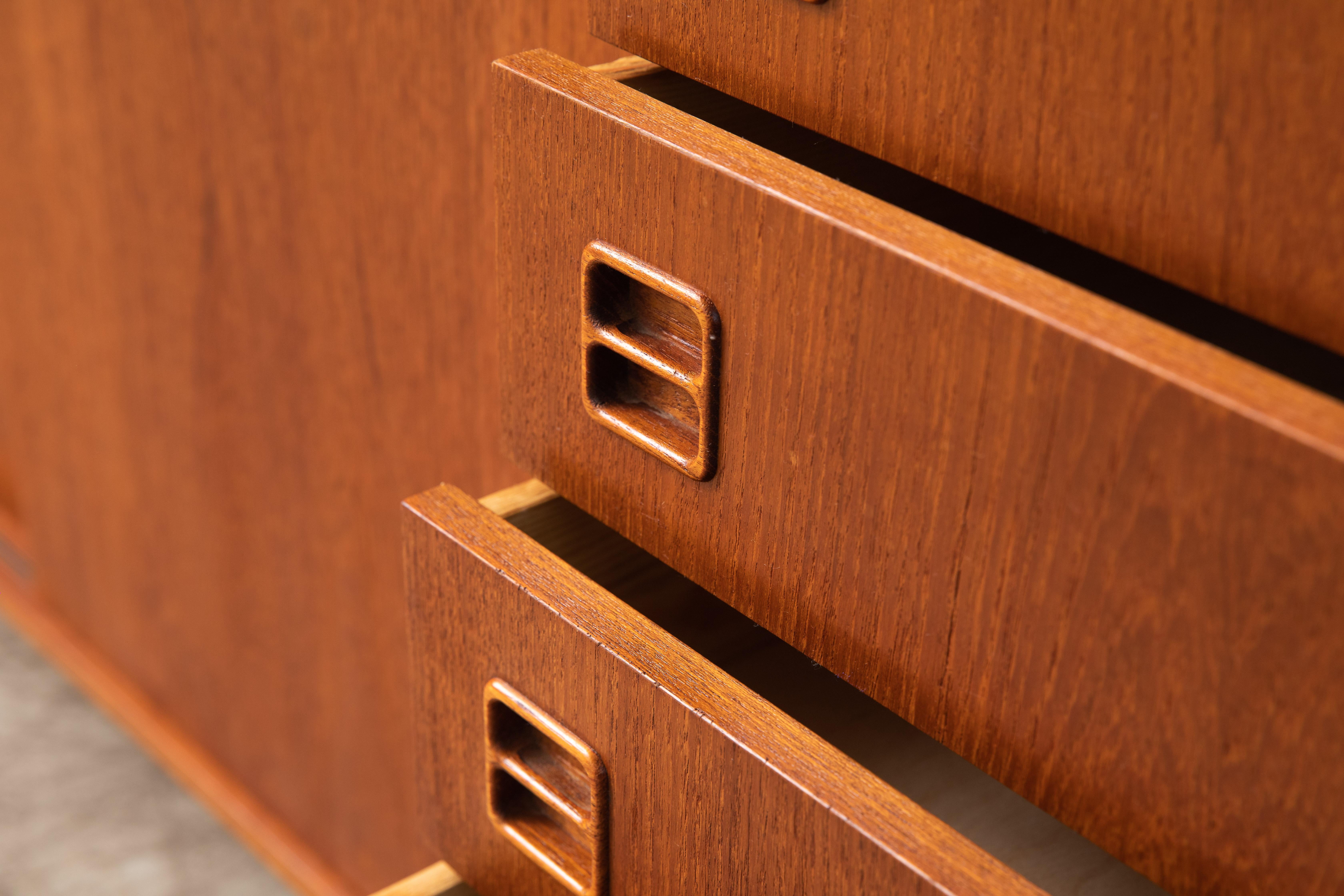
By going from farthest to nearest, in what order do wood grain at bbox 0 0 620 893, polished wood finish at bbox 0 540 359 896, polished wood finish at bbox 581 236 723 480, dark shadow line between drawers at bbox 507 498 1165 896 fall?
polished wood finish at bbox 0 540 359 896
wood grain at bbox 0 0 620 893
dark shadow line between drawers at bbox 507 498 1165 896
polished wood finish at bbox 581 236 723 480

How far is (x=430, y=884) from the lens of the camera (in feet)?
1.71

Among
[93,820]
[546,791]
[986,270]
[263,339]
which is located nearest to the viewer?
[986,270]

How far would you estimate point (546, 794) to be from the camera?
1.44 feet

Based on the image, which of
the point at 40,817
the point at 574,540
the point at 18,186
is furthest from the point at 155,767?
the point at 574,540

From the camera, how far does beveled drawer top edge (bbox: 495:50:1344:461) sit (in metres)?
0.26

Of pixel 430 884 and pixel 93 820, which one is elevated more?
pixel 430 884

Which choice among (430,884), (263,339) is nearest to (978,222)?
(430,884)

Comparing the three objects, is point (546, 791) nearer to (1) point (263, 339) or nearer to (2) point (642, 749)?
(2) point (642, 749)

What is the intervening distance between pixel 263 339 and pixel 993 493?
607 millimetres

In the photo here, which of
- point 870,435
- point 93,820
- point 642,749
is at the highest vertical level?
point 870,435

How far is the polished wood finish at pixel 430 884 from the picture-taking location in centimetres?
52

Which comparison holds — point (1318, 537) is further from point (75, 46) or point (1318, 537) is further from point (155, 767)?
point (155, 767)

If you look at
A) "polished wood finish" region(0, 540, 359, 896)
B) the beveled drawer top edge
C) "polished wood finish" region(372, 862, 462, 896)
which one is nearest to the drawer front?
the beveled drawer top edge

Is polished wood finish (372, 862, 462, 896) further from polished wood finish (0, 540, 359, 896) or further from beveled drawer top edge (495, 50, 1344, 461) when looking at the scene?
polished wood finish (0, 540, 359, 896)
